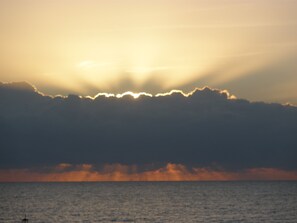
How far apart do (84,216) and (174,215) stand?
1114 inches

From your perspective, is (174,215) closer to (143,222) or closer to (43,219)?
(143,222)

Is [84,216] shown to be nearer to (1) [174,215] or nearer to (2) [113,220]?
(2) [113,220]

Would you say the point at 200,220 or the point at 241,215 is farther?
the point at 241,215

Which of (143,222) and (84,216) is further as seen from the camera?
(84,216)

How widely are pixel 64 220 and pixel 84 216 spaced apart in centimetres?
1504

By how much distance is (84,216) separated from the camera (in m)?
190

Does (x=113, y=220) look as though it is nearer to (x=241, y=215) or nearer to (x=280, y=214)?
(x=241, y=215)

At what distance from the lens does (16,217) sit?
607 ft

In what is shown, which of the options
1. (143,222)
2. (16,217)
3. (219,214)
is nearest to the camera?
(143,222)

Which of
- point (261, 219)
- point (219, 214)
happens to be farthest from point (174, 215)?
point (261, 219)

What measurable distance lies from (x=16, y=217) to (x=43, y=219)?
386 inches

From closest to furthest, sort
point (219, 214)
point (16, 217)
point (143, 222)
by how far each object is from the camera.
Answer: point (143, 222)
point (16, 217)
point (219, 214)

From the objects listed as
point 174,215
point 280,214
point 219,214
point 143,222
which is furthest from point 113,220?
point 280,214

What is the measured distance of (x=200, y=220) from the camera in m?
180
